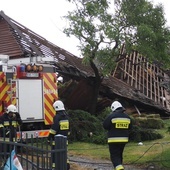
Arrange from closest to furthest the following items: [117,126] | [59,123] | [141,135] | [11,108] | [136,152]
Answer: [117,126], [59,123], [11,108], [136,152], [141,135]

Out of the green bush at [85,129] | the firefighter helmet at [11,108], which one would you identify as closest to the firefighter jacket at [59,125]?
the firefighter helmet at [11,108]

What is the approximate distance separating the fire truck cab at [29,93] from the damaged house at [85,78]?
2.77 m

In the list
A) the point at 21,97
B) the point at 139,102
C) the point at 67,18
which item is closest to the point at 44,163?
→ the point at 21,97

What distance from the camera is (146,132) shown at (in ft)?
43.3

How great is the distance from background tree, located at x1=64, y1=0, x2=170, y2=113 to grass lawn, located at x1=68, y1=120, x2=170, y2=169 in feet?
14.5

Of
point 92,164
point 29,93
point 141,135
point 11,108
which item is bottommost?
point 92,164

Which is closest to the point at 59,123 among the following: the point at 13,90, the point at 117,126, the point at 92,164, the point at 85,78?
the point at 117,126

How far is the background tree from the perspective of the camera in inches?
614

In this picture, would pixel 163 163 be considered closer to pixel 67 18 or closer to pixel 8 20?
pixel 67 18

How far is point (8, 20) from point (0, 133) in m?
10.1

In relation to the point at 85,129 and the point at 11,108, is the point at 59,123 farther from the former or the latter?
the point at 85,129

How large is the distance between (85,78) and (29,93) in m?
7.69

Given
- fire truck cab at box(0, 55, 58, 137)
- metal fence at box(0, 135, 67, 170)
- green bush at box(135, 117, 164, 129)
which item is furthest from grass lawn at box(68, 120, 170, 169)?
metal fence at box(0, 135, 67, 170)

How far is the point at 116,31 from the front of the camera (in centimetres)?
1536
